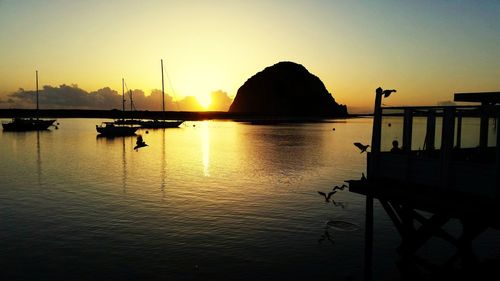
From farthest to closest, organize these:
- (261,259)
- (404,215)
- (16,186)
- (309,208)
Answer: (16,186) < (309,208) < (261,259) < (404,215)

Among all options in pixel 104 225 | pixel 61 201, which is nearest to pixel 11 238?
pixel 104 225

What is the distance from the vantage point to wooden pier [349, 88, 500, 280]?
1150 centimetres

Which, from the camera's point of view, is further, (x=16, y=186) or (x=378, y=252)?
(x=16, y=186)

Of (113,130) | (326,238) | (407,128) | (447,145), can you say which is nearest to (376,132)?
(407,128)

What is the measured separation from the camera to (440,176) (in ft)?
41.9

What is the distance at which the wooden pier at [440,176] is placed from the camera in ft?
37.7

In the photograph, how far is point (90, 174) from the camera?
4766 centimetres

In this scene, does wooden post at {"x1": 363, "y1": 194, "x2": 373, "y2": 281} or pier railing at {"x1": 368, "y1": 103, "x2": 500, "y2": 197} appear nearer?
pier railing at {"x1": 368, "y1": 103, "x2": 500, "y2": 197}

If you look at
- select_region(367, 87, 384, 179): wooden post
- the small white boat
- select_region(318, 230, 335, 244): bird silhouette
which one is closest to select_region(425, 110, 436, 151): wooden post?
select_region(367, 87, 384, 179): wooden post

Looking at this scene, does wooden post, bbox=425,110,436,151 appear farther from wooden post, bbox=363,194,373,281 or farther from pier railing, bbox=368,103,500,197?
wooden post, bbox=363,194,373,281

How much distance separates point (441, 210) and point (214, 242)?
13013 millimetres

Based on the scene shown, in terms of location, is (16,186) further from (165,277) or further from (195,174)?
(165,277)

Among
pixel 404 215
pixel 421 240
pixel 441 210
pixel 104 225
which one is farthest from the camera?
pixel 104 225

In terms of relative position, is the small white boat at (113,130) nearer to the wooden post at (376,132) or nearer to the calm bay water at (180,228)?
the calm bay water at (180,228)
